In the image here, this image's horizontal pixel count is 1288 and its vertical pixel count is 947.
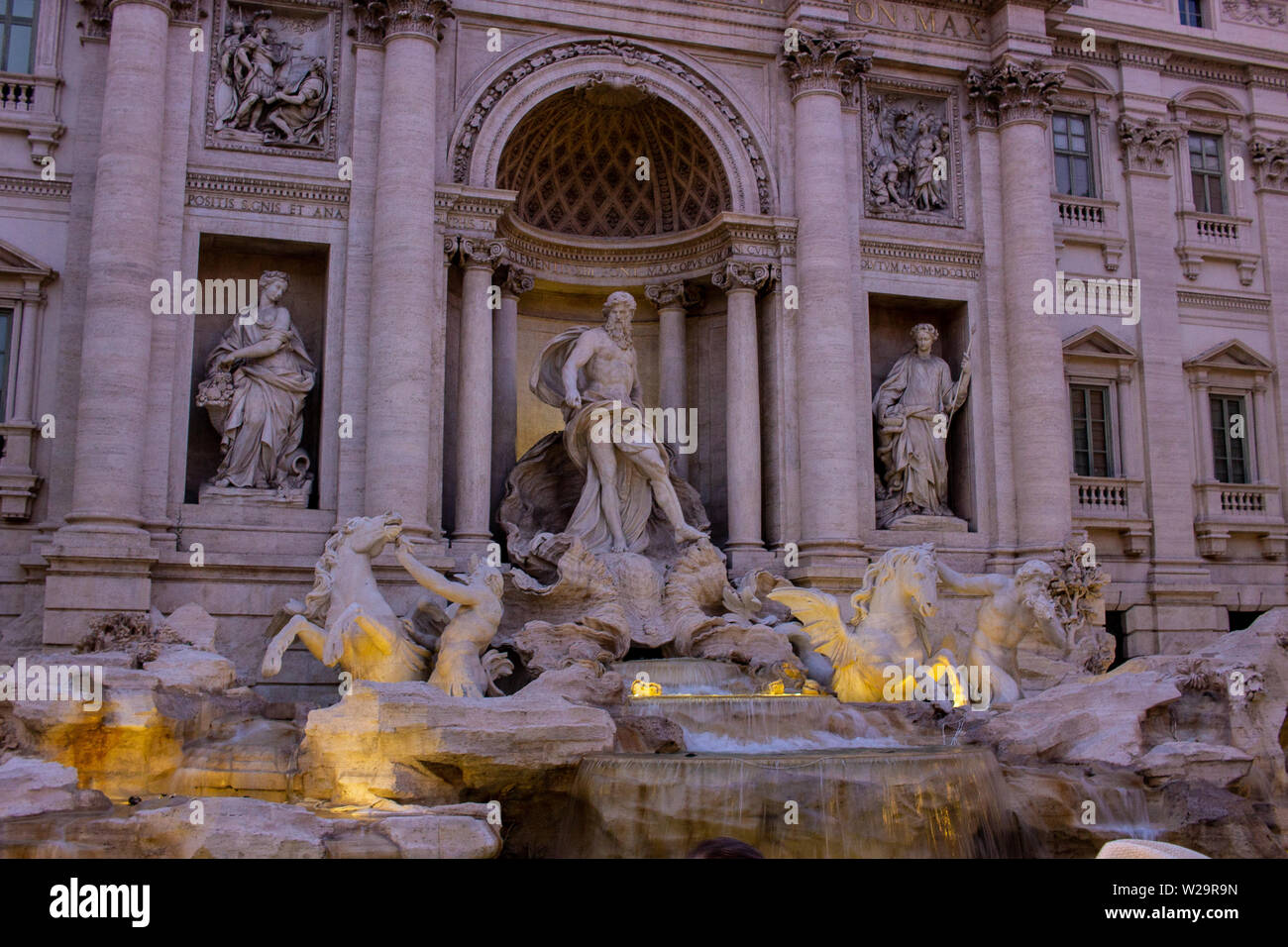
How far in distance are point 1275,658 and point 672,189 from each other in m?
11.4

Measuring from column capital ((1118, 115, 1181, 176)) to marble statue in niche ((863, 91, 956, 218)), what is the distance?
3797mm

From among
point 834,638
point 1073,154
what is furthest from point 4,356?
point 1073,154

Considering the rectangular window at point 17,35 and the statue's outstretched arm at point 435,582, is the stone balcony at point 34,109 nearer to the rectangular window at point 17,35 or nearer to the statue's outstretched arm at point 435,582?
the rectangular window at point 17,35

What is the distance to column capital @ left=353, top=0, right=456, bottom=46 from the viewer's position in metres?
17.5

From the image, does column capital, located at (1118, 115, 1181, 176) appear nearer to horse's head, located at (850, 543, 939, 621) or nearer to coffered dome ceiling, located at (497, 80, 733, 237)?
coffered dome ceiling, located at (497, 80, 733, 237)

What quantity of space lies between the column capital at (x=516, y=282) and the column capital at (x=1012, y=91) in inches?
311

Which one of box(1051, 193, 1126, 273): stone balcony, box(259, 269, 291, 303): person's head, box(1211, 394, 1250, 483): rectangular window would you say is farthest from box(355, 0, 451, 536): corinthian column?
box(1211, 394, 1250, 483): rectangular window

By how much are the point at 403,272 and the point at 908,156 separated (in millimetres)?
8821

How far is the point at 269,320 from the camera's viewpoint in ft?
56.0

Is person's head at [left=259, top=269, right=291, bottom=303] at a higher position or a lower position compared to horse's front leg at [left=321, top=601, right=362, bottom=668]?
higher

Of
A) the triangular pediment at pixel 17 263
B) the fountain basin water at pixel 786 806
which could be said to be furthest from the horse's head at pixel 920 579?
the triangular pediment at pixel 17 263

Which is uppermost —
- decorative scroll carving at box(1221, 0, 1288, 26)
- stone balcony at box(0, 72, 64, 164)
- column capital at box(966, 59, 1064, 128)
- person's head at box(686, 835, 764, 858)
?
decorative scroll carving at box(1221, 0, 1288, 26)

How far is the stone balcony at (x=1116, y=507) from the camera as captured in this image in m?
20.9
